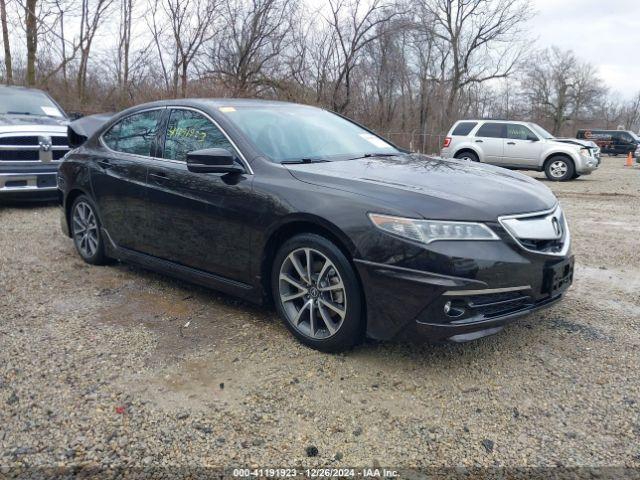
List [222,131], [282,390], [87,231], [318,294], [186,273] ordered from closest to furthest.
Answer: [282,390], [318,294], [222,131], [186,273], [87,231]

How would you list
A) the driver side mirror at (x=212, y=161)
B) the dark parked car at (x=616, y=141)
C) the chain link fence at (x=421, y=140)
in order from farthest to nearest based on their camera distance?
the dark parked car at (x=616, y=141)
the chain link fence at (x=421, y=140)
the driver side mirror at (x=212, y=161)

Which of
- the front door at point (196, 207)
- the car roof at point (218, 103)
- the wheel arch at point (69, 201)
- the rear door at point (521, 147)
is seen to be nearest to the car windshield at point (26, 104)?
the wheel arch at point (69, 201)

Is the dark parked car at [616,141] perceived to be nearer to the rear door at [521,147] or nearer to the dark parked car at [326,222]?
the rear door at [521,147]

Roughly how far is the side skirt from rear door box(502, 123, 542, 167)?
13565 millimetres

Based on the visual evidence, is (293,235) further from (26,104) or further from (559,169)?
(559,169)

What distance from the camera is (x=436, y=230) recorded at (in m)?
2.78

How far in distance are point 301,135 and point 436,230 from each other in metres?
1.62

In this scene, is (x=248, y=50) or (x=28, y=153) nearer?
(x=28, y=153)

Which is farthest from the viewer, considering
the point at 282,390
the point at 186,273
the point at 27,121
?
the point at 27,121

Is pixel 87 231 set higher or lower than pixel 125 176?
lower

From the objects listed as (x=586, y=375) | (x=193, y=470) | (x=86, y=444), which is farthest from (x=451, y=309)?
(x=86, y=444)

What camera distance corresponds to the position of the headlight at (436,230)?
2.77m

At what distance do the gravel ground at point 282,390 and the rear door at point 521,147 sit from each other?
39.6 ft

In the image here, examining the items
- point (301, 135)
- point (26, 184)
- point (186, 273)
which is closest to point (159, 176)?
point (186, 273)
